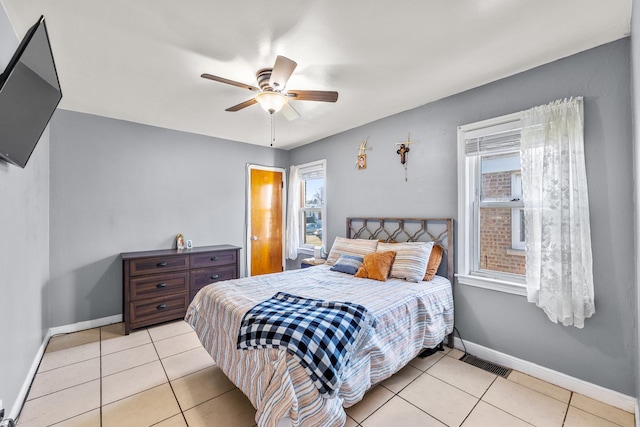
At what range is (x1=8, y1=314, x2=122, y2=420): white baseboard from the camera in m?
1.86

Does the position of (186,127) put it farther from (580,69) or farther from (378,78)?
(580,69)

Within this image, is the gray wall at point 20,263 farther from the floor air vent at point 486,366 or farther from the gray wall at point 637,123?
the gray wall at point 637,123

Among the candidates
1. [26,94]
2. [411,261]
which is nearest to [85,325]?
[26,94]

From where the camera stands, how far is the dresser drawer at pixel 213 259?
11.9 ft

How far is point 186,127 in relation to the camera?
3793 mm

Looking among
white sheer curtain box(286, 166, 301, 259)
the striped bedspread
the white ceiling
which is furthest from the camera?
white sheer curtain box(286, 166, 301, 259)

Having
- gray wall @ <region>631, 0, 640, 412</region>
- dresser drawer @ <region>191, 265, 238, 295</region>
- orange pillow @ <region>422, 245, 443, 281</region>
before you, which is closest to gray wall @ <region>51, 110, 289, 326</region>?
dresser drawer @ <region>191, 265, 238, 295</region>

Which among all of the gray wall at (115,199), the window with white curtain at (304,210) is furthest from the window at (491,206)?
the gray wall at (115,199)

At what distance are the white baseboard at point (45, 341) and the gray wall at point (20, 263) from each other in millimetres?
55

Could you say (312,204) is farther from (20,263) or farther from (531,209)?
(20,263)

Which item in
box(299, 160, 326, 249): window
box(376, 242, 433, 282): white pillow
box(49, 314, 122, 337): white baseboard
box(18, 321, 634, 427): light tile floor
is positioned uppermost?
box(299, 160, 326, 249): window

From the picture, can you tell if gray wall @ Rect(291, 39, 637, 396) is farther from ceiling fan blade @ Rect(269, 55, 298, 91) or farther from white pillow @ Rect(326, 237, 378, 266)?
ceiling fan blade @ Rect(269, 55, 298, 91)

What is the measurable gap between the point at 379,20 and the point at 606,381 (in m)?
2.90

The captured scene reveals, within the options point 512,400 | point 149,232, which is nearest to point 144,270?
point 149,232
